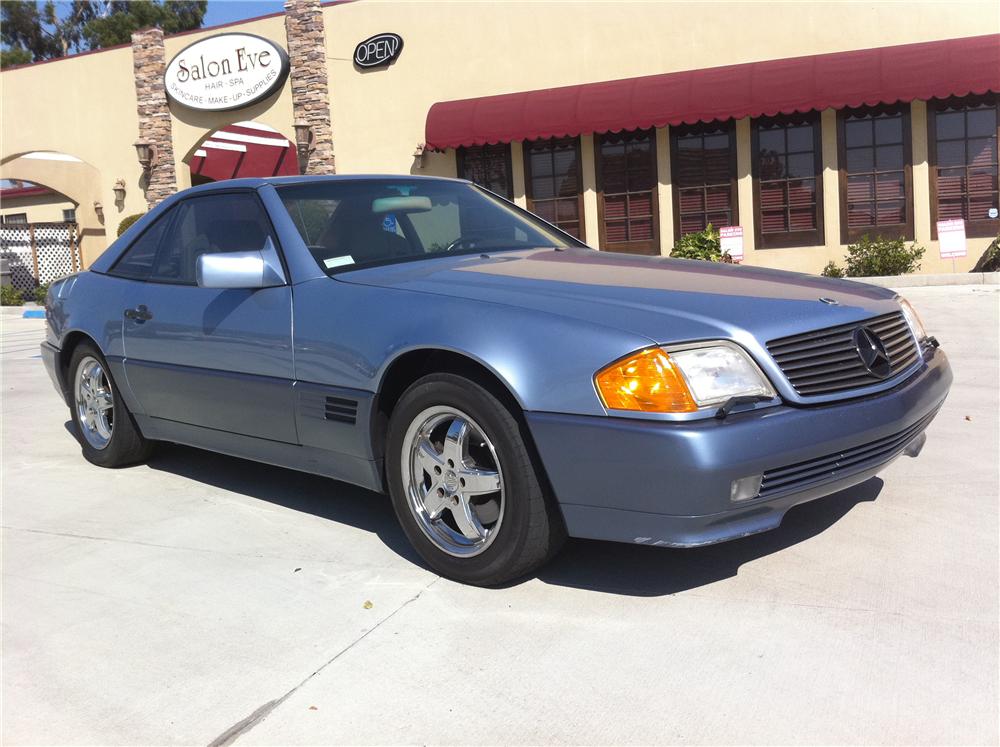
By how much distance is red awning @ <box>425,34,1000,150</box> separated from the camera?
12.7 m

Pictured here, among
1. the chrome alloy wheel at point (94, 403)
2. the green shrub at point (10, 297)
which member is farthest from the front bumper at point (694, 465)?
the green shrub at point (10, 297)

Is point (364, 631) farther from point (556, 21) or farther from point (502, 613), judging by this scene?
point (556, 21)

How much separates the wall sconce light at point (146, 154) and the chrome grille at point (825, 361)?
17.9m

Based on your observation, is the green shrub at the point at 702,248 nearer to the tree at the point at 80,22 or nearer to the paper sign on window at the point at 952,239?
the paper sign on window at the point at 952,239

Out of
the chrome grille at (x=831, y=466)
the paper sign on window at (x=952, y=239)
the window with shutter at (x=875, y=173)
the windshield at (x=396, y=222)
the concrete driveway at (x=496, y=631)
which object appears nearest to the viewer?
the concrete driveway at (x=496, y=631)

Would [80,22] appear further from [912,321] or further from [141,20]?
[912,321]

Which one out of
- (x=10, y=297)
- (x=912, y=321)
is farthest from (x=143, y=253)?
(x=10, y=297)

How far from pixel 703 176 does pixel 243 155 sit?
564 inches

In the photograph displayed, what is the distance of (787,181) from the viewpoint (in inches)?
578

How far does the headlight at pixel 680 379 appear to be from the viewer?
2.80 meters

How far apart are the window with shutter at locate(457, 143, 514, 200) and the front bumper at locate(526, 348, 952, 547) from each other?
13.9 m

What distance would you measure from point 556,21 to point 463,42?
1735 millimetres

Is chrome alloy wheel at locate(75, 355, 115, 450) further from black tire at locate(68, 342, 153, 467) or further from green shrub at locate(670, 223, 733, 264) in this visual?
green shrub at locate(670, 223, 733, 264)

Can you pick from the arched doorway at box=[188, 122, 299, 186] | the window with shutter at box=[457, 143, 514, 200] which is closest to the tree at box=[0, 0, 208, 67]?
the arched doorway at box=[188, 122, 299, 186]
